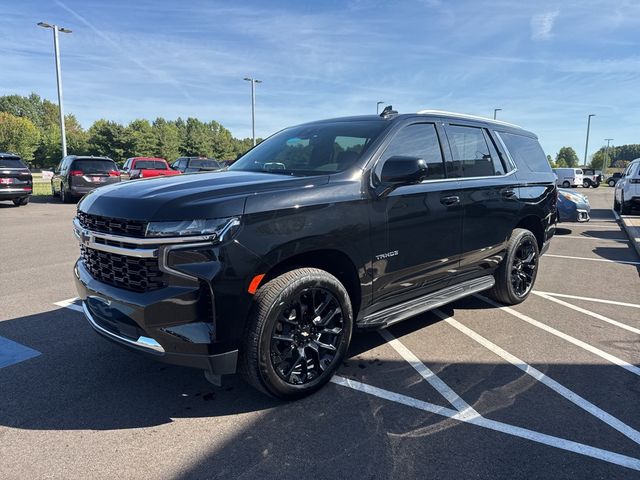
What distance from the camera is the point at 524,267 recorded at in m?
5.51

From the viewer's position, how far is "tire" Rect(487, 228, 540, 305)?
514 cm

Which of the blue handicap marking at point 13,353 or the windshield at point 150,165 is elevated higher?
the windshield at point 150,165

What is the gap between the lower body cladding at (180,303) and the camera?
8.79ft

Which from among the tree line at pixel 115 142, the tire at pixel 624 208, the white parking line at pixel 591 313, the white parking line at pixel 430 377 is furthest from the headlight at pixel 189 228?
the tree line at pixel 115 142

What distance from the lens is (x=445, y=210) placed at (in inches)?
161

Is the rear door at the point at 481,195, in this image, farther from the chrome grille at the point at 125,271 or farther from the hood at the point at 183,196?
the chrome grille at the point at 125,271

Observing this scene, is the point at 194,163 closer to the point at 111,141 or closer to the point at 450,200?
the point at 450,200

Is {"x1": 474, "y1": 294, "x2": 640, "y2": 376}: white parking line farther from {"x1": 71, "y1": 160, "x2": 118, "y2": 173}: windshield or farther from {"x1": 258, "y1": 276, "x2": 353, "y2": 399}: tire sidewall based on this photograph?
{"x1": 71, "y1": 160, "x2": 118, "y2": 173}: windshield

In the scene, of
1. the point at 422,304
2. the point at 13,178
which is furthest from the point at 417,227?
the point at 13,178

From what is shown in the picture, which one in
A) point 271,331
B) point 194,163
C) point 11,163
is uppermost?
point 194,163

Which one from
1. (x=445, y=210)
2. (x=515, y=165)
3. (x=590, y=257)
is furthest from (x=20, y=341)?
(x=590, y=257)

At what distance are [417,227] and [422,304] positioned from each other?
67 centimetres

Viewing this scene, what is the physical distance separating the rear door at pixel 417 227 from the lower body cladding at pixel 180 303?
4.16ft

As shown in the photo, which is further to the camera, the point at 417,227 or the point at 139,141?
the point at 139,141
